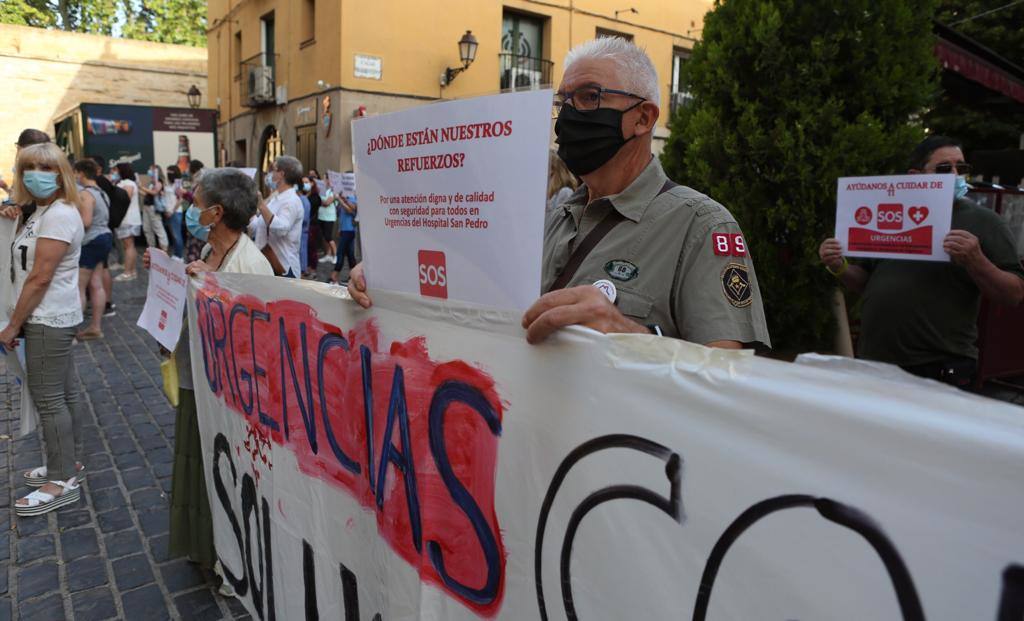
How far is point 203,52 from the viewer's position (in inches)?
1230

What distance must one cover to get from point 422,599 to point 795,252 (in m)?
3.41

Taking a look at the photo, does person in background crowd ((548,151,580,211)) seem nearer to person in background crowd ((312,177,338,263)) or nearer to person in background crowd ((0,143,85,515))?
person in background crowd ((0,143,85,515))

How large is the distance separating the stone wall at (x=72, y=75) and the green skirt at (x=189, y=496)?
88.7ft

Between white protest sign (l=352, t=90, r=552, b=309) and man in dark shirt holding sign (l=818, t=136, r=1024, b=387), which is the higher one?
white protest sign (l=352, t=90, r=552, b=309)

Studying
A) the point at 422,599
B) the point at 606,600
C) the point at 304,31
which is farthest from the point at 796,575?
the point at 304,31

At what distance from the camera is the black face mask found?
1.77 m

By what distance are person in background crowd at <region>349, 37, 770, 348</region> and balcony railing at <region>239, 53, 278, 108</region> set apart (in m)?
19.6

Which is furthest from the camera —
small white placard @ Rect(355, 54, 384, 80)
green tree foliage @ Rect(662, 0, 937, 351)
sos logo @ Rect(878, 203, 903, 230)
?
small white placard @ Rect(355, 54, 384, 80)

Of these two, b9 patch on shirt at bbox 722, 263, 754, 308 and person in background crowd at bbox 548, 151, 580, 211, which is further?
person in background crowd at bbox 548, 151, 580, 211

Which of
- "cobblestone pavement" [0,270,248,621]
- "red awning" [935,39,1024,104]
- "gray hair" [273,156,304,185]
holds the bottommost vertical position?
"cobblestone pavement" [0,270,248,621]

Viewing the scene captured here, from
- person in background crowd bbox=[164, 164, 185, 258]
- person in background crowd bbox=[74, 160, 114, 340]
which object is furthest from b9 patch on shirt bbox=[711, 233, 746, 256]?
person in background crowd bbox=[164, 164, 185, 258]

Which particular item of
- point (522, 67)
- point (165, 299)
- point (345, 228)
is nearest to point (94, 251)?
point (345, 228)

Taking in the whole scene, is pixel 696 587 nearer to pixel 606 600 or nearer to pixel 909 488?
pixel 606 600

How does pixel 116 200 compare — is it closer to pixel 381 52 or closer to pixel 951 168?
pixel 381 52
